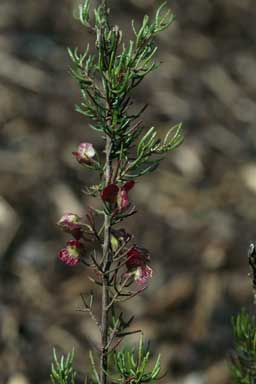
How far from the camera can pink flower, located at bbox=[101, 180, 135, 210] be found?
3.28 feet

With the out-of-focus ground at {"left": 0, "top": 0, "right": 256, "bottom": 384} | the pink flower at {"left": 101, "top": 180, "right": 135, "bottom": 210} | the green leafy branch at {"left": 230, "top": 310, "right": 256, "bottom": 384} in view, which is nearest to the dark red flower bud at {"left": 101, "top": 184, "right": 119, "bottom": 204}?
the pink flower at {"left": 101, "top": 180, "right": 135, "bottom": 210}

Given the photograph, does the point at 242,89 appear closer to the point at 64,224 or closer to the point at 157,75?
the point at 157,75

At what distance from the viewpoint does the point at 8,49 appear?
13.7 ft

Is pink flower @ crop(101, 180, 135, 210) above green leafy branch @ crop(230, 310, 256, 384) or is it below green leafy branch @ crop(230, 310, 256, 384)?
above

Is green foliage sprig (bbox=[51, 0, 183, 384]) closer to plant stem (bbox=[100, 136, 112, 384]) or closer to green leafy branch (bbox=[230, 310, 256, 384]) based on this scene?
plant stem (bbox=[100, 136, 112, 384])

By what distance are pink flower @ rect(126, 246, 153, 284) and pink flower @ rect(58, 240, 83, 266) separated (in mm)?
63

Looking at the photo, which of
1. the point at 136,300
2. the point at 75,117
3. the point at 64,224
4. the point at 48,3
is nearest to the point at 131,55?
the point at 64,224

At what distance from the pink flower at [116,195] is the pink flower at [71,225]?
0.21 ft

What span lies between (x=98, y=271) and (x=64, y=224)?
0.24ft

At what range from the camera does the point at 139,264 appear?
3.46 ft

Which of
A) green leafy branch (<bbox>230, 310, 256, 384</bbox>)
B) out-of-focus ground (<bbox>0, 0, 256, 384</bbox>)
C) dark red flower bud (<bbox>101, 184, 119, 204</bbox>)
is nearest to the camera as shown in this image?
dark red flower bud (<bbox>101, 184, 119, 204</bbox>)

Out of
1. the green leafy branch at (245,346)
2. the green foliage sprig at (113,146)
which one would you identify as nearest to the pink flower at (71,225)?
the green foliage sprig at (113,146)

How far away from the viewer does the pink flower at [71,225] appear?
1.05 metres

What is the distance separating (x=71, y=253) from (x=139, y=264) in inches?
→ 3.4
